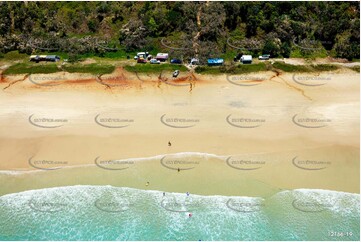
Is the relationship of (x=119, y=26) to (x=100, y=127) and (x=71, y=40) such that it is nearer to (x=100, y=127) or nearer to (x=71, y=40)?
(x=71, y=40)

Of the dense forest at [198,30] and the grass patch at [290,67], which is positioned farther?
the dense forest at [198,30]

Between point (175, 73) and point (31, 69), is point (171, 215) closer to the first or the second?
point (175, 73)

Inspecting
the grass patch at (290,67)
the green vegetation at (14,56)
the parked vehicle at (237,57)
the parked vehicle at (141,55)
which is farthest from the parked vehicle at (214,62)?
the green vegetation at (14,56)

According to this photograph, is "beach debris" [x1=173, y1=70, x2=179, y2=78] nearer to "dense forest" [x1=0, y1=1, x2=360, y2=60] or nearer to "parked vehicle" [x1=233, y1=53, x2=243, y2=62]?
"dense forest" [x1=0, y1=1, x2=360, y2=60]

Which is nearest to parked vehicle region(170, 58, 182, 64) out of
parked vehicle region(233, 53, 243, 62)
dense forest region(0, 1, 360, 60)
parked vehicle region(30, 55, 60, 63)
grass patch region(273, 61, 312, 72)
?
dense forest region(0, 1, 360, 60)

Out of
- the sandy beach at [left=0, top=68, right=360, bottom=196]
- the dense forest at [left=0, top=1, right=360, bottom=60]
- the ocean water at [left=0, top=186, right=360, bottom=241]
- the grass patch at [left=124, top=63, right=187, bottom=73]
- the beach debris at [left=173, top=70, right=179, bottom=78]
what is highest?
the dense forest at [left=0, top=1, right=360, bottom=60]

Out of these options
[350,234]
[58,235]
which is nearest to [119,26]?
[58,235]

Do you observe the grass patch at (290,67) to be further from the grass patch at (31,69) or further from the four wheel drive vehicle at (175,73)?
the grass patch at (31,69)
